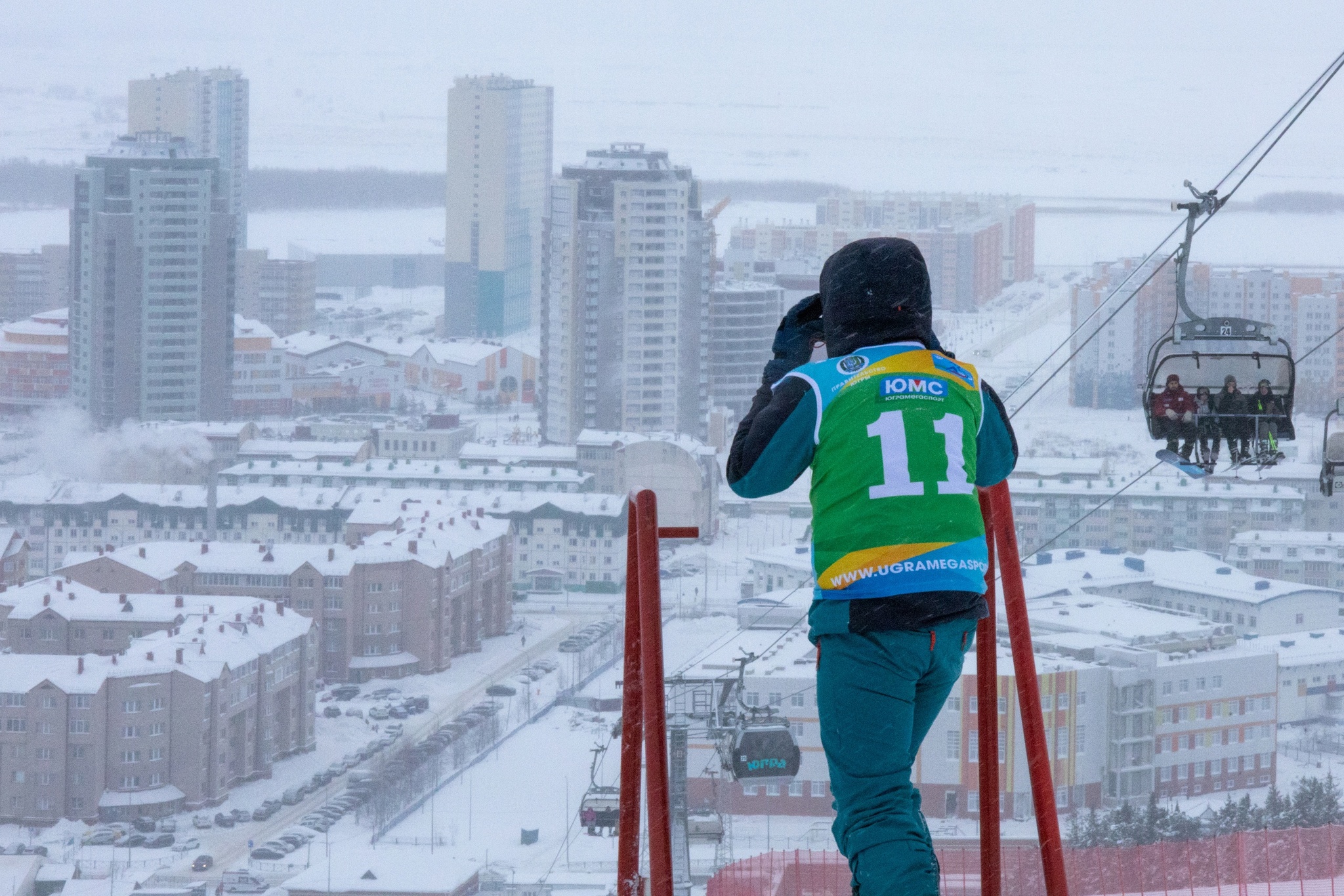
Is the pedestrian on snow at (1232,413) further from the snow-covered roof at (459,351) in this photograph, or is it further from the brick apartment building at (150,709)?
the snow-covered roof at (459,351)

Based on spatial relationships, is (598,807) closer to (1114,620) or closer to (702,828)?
(702,828)

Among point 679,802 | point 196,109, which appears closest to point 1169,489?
point 679,802

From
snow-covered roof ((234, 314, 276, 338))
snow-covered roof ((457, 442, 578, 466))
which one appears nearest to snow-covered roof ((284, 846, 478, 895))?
snow-covered roof ((457, 442, 578, 466))

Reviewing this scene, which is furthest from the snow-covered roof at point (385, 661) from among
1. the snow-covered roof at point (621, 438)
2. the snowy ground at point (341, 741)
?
the snow-covered roof at point (621, 438)

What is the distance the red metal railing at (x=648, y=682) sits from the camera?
78cm

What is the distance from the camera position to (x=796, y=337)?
0.79 meters

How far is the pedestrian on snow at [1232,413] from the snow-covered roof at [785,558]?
9.75 meters

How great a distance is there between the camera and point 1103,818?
6.67 m

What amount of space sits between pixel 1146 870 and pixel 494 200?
26683 millimetres

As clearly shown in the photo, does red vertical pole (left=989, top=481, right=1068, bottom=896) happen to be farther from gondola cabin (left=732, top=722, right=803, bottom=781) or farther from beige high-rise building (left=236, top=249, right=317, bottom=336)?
beige high-rise building (left=236, top=249, right=317, bottom=336)

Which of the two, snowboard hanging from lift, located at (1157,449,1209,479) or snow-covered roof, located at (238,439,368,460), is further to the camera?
snow-covered roof, located at (238,439,368,460)

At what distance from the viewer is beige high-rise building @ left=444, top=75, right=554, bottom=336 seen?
25875 mm

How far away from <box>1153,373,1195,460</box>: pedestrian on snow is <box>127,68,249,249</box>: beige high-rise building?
26374mm

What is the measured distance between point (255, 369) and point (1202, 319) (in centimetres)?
2135
